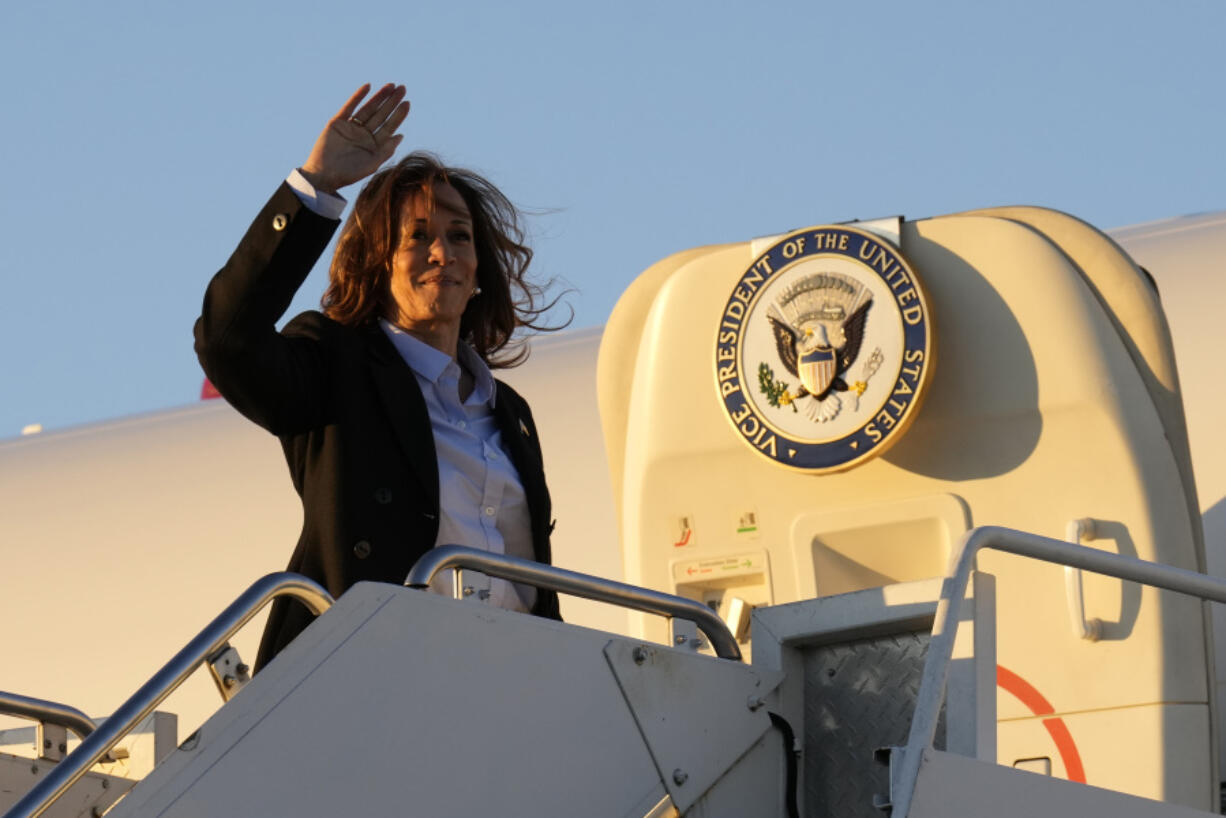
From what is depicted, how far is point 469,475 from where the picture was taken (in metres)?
Answer: 4.27

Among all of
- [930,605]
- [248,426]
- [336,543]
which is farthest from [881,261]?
[248,426]

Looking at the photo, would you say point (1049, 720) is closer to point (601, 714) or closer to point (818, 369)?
point (818, 369)

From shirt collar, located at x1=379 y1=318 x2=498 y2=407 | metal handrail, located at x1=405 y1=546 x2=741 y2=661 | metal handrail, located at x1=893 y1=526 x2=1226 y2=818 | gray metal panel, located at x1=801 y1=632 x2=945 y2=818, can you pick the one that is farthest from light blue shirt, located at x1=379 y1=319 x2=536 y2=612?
metal handrail, located at x1=893 y1=526 x2=1226 y2=818

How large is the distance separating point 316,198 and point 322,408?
0.52 metres

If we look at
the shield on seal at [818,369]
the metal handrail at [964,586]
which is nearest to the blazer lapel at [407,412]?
the metal handrail at [964,586]

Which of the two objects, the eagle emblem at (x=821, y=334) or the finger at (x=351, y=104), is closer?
the finger at (x=351, y=104)

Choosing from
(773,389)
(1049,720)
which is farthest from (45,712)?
(1049,720)

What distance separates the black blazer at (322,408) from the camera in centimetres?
382

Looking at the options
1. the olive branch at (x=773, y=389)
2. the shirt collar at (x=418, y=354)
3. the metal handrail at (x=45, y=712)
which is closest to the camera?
the shirt collar at (x=418, y=354)

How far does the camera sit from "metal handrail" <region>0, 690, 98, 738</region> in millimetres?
5211

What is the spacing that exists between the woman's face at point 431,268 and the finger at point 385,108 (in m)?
0.47

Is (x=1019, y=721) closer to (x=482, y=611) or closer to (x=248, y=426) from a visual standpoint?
(x=482, y=611)

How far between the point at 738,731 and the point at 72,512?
356 inches

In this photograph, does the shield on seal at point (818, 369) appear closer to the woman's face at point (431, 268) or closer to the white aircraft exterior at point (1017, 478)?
the white aircraft exterior at point (1017, 478)
